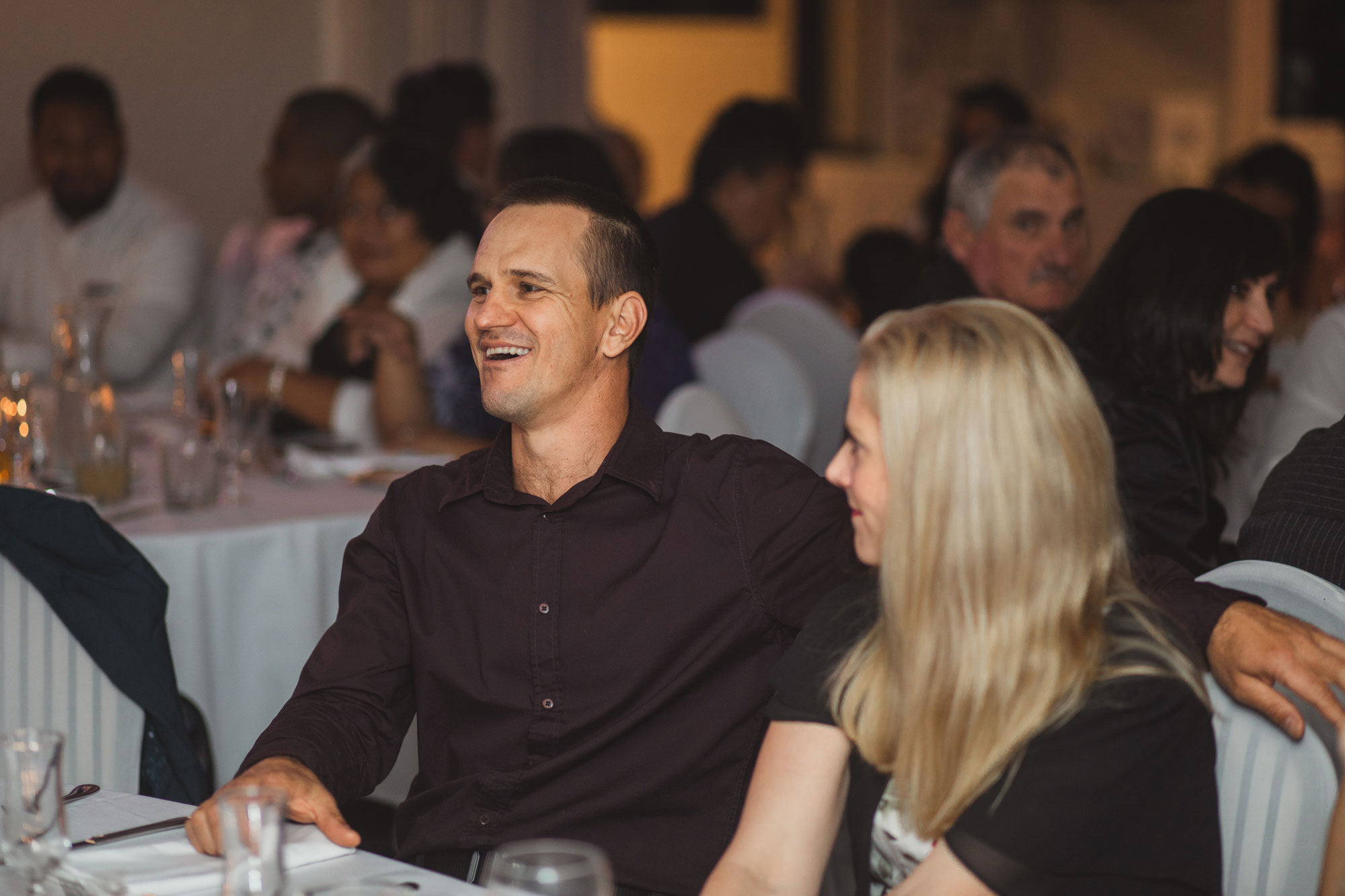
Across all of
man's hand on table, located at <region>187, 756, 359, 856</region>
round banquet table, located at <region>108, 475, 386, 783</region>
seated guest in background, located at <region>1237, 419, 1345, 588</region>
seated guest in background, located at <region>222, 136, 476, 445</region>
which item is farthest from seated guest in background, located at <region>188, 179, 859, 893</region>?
seated guest in background, located at <region>222, 136, 476, 445</region>

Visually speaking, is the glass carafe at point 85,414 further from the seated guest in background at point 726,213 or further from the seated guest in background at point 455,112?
the seated guest in background at point 455,112

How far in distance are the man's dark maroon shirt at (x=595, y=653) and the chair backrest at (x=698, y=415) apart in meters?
0.77

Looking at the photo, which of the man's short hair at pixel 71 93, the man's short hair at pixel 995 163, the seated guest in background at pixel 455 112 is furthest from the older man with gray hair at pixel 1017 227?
the man's short hair at pixel 71 93

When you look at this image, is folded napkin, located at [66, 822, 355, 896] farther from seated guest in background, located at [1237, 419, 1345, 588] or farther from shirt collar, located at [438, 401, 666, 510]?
seated guest in background, located at [1237, 419, 1345, 588]

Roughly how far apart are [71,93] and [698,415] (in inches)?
124

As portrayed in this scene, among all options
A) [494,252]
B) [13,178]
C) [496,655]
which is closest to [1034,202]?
[494,252]

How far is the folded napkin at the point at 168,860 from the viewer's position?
1.26 meters

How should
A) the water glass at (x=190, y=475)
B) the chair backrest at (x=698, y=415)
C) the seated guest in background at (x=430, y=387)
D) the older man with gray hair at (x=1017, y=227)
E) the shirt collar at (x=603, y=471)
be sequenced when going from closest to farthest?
the shirt collar at (x=603, y=471) < the chair backrest at (x=698, y=415) < the water glass at (x=190, y=475) < the older man with gray hair at (x=1017, y=227) < the seated guest in background at (x=430, y=387)

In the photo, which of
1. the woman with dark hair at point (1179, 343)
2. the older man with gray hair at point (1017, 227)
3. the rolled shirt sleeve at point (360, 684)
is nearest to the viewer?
the rolled shirt sleeve at point (360, 684)

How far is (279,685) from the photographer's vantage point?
271cm

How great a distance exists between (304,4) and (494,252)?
562 centimetres

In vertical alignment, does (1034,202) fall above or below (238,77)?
below

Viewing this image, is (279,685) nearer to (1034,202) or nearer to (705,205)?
(1034,202)

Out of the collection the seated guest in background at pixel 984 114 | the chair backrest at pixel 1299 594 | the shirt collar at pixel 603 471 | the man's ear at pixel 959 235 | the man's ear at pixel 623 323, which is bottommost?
the chair backrest at pixel 1299 594
